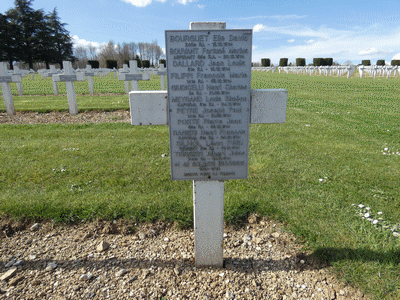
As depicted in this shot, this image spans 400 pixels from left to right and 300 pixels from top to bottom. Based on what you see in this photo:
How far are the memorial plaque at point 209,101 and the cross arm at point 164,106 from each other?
3.2 inches

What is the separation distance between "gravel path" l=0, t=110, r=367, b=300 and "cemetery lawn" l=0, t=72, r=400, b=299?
0.51 feet

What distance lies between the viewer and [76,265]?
96.1 inches

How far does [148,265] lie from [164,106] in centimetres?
140

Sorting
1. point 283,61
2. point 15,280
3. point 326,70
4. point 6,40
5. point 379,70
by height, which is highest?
point 6,40

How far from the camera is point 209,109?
6.84 ft

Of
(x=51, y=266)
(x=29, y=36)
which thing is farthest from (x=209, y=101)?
(x=29, y=36)

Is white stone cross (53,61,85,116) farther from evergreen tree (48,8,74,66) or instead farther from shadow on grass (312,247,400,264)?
evergreen tree (48,8,74,66)

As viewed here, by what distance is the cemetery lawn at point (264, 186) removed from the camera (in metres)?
2.54

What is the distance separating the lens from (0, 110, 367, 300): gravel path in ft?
7.03

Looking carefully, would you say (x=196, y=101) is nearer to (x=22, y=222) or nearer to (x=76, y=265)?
(x=76, y=265)

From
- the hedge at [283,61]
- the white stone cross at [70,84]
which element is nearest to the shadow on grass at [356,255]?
the white stone cross at [70,84]

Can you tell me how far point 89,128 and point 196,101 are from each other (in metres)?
5.63

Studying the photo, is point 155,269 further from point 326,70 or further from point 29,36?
point 29,36

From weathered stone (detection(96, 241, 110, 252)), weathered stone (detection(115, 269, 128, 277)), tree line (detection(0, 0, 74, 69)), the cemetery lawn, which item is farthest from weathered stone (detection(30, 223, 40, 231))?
tree line (detection(0, 0, 74, 69))
